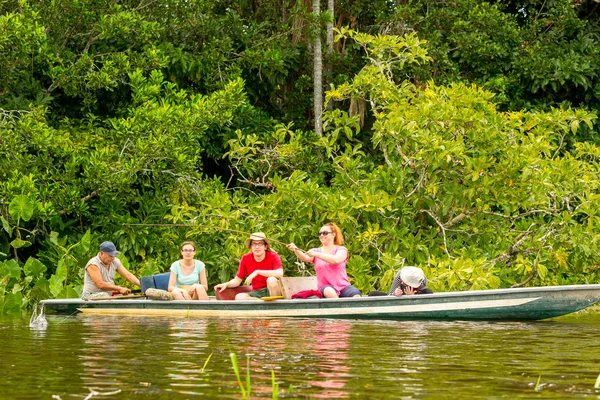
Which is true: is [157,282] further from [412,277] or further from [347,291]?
[412,277]

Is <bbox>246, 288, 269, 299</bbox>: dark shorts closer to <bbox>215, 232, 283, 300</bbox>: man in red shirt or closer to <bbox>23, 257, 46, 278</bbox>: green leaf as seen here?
<bbox>215, 232, 283, 300</bbox>: man in red shirt

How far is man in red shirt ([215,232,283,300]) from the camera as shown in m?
13.3

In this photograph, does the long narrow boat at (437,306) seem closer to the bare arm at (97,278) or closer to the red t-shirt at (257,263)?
the red t-shirt at (257,263)

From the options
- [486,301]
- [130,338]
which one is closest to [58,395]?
[130,338]

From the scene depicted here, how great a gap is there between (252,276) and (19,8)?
7384mm

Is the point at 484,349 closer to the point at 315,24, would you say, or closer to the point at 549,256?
the point at 549,256

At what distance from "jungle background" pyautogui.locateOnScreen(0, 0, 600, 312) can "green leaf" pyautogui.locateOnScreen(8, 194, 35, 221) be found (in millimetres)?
22

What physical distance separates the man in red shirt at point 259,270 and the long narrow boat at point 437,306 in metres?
0.55

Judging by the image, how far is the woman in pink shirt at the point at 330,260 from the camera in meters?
12.5

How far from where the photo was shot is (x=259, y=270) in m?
13.3

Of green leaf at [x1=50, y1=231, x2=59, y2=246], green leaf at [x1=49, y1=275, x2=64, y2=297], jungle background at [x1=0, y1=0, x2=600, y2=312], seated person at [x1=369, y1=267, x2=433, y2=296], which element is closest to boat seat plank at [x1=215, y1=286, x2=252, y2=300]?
jungle background at [x1=0, y1=0, x2=600, y2=312]

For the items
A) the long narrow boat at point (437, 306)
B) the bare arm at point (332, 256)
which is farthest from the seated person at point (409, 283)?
the bare arm at point (332, 256)

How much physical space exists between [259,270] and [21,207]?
4.38 metres

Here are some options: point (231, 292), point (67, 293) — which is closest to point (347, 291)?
point (231, 292)
